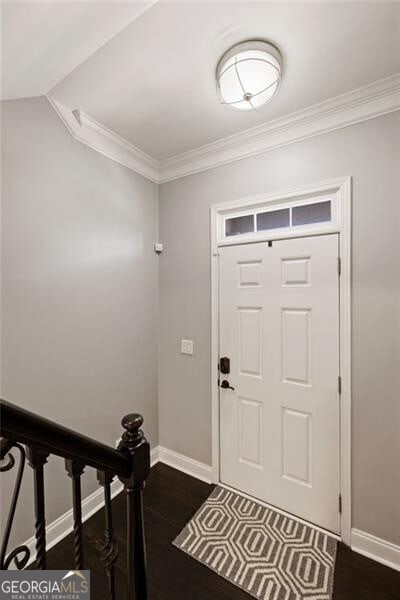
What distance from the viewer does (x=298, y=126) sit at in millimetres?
1865

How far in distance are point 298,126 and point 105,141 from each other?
1488mm

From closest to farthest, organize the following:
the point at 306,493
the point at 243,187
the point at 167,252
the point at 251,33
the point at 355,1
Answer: the point at 355,1
the point at 251,33
the point at 306,493
the point at 243,187
the point at 167,252

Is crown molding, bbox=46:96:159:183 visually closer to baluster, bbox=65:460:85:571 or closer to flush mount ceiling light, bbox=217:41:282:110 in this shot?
flush mount ceiling light, bbox=217:41:282:110

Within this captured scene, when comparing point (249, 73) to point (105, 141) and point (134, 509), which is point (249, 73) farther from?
point (134, 509)

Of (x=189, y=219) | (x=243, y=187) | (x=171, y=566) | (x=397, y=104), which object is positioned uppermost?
(x=397, y=104)

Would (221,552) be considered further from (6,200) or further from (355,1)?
(355,1)

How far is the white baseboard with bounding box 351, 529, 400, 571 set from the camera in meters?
1.56

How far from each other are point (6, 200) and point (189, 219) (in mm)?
1383

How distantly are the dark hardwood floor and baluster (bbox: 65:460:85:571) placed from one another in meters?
0.74

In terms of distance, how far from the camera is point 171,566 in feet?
5.07

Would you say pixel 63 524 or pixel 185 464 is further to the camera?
pixel 185 464

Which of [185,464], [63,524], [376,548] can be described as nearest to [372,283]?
[376,548]

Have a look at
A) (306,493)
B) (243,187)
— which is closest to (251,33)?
(243,187)

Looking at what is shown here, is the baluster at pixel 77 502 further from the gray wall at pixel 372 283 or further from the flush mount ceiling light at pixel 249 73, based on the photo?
the flush mount ceiling light at pixel 249 73
